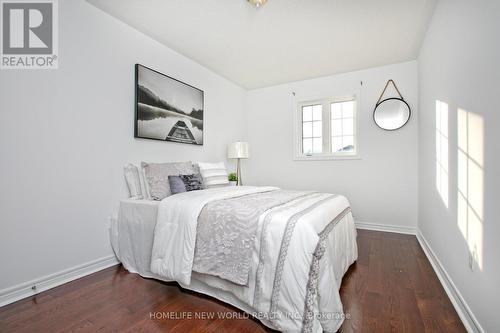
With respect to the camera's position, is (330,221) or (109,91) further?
(109,91)

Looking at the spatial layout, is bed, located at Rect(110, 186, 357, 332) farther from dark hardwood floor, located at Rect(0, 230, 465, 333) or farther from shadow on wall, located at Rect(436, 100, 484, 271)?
shadow on wall, located at Rect(436, 100, 484, 271)

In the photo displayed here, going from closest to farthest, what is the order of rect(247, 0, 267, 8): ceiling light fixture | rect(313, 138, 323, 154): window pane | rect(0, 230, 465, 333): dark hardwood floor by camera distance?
1. rect(0, 230, 465, 333): dark hardwood floor
2. rect(247, 0, 267, 8): ceiling light fixture
3. rect(313, 138, 323, 154): window pane

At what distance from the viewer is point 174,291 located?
1931 mm

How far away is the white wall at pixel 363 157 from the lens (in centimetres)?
354

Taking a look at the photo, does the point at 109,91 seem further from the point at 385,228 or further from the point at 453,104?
the point at 385,228

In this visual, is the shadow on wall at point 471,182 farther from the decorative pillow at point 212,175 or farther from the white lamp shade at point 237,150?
the white lamp shade at point 237,150

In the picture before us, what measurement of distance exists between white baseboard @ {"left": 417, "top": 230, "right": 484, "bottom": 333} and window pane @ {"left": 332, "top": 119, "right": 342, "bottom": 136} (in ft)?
6.87

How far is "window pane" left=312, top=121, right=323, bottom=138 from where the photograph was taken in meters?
4.23

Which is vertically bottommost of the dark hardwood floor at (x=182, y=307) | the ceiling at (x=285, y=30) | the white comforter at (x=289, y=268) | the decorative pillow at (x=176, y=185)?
the dark hardwood floor at (x=182, y=307)

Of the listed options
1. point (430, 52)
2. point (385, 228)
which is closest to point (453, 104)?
point (430, 52)

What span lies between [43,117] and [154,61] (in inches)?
54.5

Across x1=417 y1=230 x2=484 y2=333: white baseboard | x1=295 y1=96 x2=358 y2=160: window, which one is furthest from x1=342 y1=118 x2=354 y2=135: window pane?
x1=417 y1=230 x2=484 y2=333: white baseboard

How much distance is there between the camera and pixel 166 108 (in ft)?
9.89

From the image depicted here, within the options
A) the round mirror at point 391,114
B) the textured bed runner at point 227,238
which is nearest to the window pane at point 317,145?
the round mirror at point 391,114
